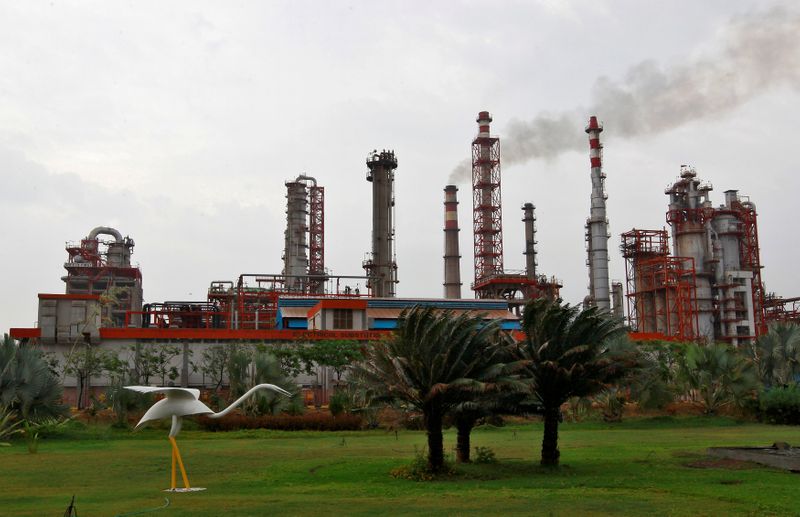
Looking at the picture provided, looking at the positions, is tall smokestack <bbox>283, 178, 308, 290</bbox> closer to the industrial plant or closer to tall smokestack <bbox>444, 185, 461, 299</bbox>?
the industrial plant

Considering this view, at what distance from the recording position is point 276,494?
1983 cm

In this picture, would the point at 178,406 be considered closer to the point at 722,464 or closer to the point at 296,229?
the point at 722,464

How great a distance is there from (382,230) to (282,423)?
55010 millimetres

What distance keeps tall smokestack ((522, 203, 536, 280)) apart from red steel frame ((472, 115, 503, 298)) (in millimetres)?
11954

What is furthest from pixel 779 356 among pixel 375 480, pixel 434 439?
pixel 375 480

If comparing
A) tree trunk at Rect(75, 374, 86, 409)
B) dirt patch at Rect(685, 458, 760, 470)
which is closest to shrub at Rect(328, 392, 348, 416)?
tree trunk at Rect(75, 374, 86, 409)

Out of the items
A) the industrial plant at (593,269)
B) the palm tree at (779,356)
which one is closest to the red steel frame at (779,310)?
the industrial plant at (593,269)

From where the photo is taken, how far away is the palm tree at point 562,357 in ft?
82.7

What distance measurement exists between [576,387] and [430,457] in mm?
5544

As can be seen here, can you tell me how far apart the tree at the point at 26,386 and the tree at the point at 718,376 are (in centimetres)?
3551

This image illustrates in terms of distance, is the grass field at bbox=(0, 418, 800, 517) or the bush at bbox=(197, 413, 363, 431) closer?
the grass field at bbox=(0, 418, 800, 517)

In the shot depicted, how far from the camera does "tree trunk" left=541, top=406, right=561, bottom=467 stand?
25234mm

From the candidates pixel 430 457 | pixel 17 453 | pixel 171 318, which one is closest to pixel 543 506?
pixel 430 457

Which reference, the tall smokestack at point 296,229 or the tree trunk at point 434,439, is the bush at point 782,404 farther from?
the tall smokestack at point 296,229
